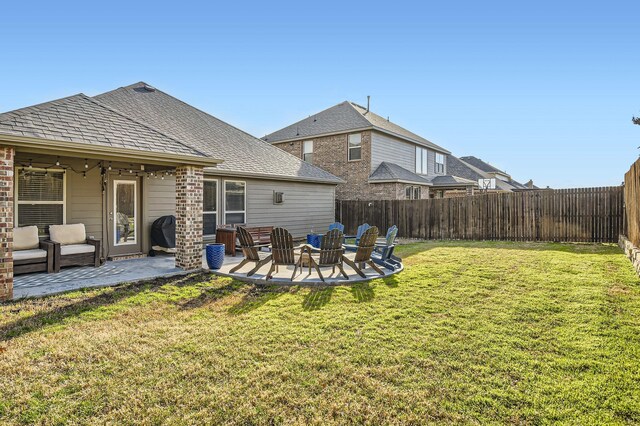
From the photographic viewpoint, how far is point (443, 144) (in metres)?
27.7

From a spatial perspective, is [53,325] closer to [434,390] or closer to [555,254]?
[434,390]

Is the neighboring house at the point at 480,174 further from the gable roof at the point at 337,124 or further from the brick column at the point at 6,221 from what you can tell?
the brick column at the point at 6,221

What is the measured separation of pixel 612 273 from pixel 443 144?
2191cm

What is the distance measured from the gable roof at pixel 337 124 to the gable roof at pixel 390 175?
190 centimetres

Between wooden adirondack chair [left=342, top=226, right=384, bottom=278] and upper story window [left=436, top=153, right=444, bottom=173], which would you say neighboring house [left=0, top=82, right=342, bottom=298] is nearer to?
wooden adirondack chair [left=342, top=226, right=384, bottom=278]

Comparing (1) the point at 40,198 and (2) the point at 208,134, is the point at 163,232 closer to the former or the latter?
(1) the point at 40,198

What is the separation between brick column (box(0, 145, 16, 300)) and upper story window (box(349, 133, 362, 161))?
15.7 m

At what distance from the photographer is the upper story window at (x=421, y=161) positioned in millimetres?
23317

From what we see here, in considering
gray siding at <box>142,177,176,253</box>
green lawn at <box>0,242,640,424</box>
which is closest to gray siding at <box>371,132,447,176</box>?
gray siding at <box>142,177,176,253</box>

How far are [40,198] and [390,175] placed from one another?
47.9 feet

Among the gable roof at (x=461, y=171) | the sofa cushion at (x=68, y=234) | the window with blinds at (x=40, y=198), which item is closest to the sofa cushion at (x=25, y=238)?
the sofa cushion at (x=68, y=234)

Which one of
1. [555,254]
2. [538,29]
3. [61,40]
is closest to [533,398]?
[555,254]

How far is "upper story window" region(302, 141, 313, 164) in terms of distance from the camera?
21.3 meters

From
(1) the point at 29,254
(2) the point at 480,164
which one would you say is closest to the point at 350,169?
(1) the point at 29,254
